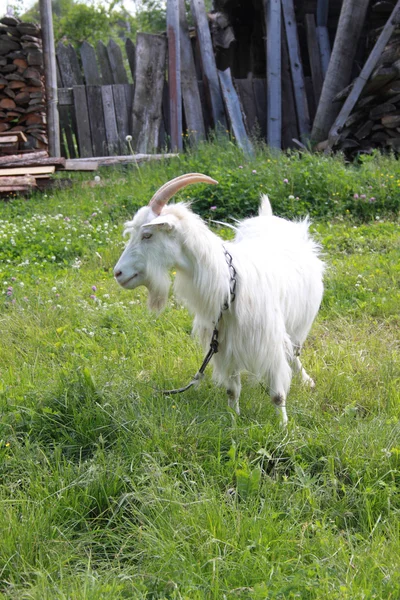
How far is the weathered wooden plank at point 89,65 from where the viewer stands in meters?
9.91

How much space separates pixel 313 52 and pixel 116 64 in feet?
11.0

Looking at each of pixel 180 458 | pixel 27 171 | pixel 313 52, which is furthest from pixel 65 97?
pixel 180 458

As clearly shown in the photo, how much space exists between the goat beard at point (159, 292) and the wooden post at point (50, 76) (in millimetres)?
6840

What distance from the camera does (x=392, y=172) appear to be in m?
7.12

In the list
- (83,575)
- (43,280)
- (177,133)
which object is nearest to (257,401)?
(83,575)

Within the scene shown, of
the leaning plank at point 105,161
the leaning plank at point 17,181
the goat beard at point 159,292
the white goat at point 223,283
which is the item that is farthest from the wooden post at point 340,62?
the goat beard at point 159,292

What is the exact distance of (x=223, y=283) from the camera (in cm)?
311

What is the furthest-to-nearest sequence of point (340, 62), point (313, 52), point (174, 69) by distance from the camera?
1. point (313, 52)
2. point (174, 69)
3. point (340, 62)

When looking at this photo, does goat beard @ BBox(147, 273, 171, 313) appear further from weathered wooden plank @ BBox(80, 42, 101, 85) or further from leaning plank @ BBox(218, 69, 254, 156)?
weathered wooden plank @ BBox(80, 42, 101, 85)

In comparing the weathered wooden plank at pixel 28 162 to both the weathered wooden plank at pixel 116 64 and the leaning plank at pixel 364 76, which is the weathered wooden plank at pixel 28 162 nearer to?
the weathered wooden plank at pixel 116 64

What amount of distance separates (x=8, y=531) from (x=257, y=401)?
156 cm

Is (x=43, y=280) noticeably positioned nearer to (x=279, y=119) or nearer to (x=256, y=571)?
(x=256, y=571)

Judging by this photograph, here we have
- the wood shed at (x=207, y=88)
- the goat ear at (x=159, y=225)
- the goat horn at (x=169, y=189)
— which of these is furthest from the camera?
the wood shed at (x=207, y=88)

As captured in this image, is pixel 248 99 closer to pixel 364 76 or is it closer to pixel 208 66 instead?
pixel 208 66
